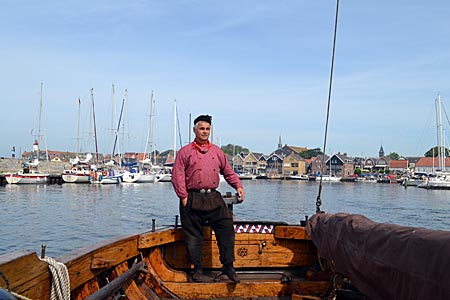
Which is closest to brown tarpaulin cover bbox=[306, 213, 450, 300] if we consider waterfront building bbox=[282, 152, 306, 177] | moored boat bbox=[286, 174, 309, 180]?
moored boat bbox=[286, 174, 309, 180]

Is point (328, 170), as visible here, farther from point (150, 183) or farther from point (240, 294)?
point (240, 294)

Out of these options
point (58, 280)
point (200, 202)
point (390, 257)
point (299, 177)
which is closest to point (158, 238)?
point (200, 202)

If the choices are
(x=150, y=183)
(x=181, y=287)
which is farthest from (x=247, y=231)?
(x=150, y=183)

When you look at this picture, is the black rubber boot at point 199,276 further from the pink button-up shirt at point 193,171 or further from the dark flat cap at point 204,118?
the dark flat cap at point 204,118

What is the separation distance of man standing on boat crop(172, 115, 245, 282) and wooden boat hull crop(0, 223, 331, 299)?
0.88 feet

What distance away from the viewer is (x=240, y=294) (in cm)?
469

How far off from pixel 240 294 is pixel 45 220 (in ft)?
61.7

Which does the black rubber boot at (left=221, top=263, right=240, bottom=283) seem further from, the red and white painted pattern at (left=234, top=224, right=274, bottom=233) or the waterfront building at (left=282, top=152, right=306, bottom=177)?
the waterfront building at (left=282, top=152, right=306, bottom=177)

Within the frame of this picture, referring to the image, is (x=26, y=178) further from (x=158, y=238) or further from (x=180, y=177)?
(x=180, y=177)

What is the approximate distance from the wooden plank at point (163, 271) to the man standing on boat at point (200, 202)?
0.63 ft

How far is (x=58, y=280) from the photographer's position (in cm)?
281

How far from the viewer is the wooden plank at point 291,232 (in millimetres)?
5242

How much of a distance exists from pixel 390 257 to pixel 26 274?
2.15 meters

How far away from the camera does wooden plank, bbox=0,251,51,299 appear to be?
2.37m
